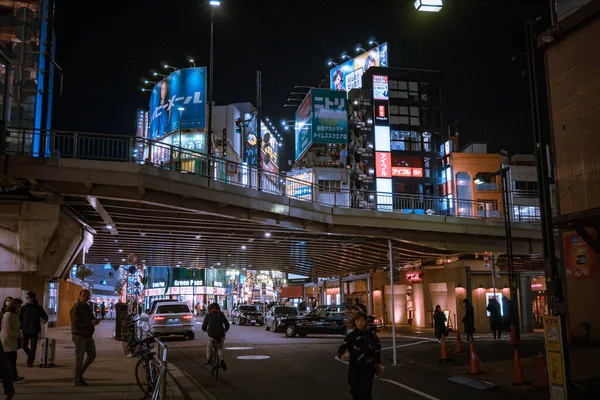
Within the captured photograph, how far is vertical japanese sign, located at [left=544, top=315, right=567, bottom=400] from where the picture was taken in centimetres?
985

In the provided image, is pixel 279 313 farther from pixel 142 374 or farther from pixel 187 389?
pixel 142 374

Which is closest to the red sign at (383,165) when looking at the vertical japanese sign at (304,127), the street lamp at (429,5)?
the vertical japanese sign at (304,127)

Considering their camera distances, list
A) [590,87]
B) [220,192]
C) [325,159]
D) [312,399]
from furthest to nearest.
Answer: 1. [325,159]
2. [220,192]
3. [590,87]
4. [312,399]

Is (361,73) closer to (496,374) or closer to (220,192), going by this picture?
(220,192)

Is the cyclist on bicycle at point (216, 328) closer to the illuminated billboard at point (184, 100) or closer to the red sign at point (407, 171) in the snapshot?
the illuminated billboard at point (184, 100)

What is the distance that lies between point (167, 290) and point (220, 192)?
78.8 metres

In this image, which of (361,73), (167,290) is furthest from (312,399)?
(167,290)

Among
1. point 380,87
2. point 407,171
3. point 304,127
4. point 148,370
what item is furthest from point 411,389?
point 380,87

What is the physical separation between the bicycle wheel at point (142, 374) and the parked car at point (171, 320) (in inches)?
604

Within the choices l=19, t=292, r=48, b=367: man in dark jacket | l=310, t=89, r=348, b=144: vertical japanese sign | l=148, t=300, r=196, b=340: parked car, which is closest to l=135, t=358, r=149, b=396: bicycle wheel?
l=19, t=292, r=48, b=367: man in dark jacket

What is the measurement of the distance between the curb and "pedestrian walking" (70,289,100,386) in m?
1.90

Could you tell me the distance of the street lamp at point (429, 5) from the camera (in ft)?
32.9

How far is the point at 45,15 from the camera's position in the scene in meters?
43.7

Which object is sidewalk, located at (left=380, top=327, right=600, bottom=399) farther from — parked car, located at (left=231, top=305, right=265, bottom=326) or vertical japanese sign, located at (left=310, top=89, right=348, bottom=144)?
vertical japanese sign, located at (left=310, top=89, right=348, bottom=144)
